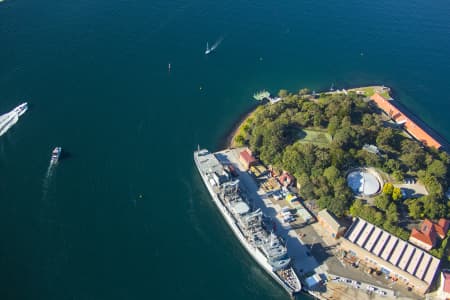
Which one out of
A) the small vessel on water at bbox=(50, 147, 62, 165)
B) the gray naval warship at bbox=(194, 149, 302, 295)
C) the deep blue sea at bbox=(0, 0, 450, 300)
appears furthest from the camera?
the small vessel on water at bbox=(50, 147, 62, 165)

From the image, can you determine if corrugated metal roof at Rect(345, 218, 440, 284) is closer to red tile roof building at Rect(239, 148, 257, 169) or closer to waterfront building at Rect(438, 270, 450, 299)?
waterfront building at Rect(438, 270, 450, 299)

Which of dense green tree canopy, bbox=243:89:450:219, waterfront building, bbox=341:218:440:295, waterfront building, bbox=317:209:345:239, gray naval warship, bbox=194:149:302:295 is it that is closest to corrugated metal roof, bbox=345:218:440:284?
waterfront building, bbox=341:218:440:295

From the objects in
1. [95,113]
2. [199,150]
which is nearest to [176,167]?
[199,150]

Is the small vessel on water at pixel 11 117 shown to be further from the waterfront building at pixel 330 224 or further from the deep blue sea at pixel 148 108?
the waterfront building at pixel 330 224

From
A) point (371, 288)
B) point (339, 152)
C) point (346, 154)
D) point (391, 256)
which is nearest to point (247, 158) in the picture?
point (339, 152)

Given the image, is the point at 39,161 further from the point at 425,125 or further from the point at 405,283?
the point at 425,125

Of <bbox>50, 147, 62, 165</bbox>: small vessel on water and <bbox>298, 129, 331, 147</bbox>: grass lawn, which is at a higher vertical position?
<bbox>50, 147, 62, 165</bbox>: small vessel on water
